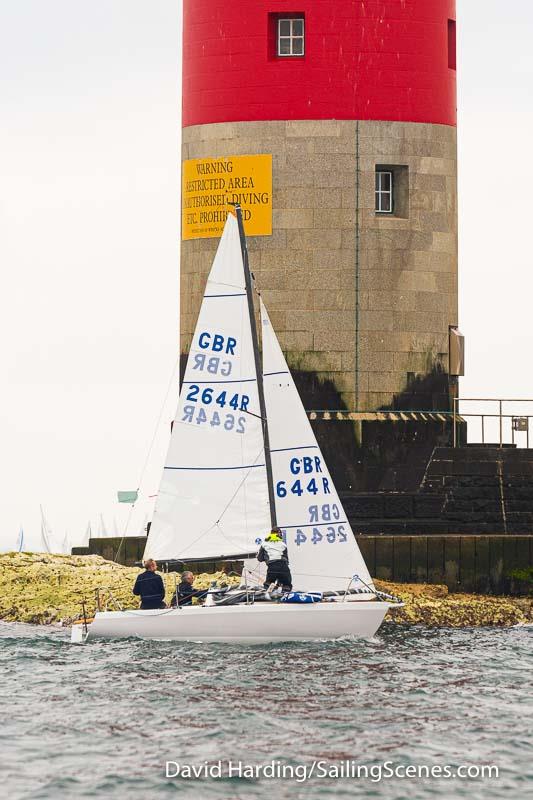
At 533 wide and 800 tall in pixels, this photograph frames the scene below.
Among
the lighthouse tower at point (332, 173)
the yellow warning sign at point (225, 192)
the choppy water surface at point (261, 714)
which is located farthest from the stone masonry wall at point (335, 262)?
the choppy water surface at point (261, 714)

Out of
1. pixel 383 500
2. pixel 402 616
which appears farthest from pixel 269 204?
pixel 402 616

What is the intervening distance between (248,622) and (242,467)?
10.8 feet

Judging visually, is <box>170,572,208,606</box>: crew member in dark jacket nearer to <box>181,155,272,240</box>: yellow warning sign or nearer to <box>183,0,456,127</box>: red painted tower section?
<box>181,155,272,240</box>: yellow warning sign

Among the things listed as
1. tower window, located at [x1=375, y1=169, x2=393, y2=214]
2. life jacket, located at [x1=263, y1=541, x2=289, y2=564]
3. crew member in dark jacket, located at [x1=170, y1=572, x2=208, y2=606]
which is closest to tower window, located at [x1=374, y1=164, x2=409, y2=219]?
tower window, located at [x1=375, y1=169, x2=393, y2=214]

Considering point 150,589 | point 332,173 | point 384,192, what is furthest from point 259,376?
point 384,192

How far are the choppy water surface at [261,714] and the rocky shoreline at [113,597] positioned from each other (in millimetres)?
1967

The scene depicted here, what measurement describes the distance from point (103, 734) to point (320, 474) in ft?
33.1

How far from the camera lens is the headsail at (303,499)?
31094 millimetres

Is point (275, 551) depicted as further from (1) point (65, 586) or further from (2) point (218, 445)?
(1) point (65, 586)

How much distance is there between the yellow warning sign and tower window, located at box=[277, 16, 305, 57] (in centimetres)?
225

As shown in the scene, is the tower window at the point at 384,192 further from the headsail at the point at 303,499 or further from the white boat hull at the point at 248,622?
the white boat hull at the point at 248,622

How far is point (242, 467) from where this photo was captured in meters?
31.3

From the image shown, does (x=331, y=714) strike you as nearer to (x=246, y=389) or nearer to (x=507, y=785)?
(x=507, y=785)

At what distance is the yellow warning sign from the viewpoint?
1475 inches
